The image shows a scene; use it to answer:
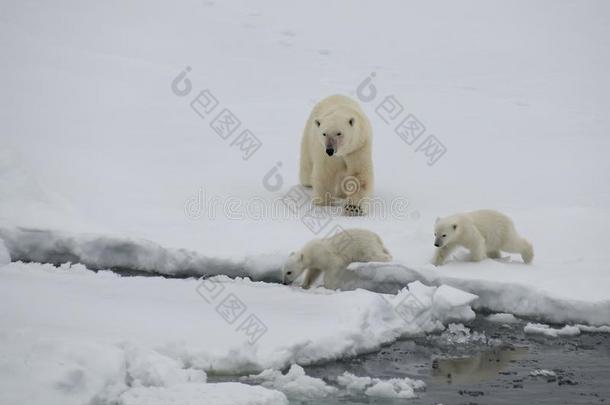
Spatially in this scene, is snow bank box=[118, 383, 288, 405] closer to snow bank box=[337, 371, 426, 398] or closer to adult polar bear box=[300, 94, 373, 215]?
snow bank box=[337, 371, 426, 398]

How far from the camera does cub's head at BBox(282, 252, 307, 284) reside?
645cm

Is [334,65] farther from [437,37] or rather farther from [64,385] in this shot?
[64,385]

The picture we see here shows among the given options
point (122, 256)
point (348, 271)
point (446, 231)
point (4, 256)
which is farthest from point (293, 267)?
point (4, 256)

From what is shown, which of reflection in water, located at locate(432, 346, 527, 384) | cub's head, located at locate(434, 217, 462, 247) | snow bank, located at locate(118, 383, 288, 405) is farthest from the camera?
cub's head, located at locate(434, 217, 462, 247)

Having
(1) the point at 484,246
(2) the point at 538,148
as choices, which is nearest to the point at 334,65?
(2) the point at 538,148

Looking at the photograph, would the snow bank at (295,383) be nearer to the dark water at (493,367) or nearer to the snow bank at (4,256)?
the dark water at (493,367)

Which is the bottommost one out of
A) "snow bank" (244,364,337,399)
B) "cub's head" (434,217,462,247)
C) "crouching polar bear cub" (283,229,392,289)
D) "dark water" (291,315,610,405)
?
"snow bank" (244,364,337,399)

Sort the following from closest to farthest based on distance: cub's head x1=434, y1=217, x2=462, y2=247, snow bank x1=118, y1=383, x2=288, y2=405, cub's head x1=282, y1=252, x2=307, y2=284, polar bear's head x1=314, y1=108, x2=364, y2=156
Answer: snow bank x1=118, y1=383, x2=288, y2=405 < cub's head x1=282, y1=252, x2=307, y2=284 < cub's head x1=434, y1=217, x2=462, y2=247 < polar bear's head x1=314, y1=108, x2=364, y2=156

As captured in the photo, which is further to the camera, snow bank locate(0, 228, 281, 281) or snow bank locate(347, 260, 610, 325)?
snow bank locate(0, 228, 281, 281)

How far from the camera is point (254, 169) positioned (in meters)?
9.38

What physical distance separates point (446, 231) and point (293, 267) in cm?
120

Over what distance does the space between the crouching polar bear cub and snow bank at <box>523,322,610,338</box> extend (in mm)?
1257

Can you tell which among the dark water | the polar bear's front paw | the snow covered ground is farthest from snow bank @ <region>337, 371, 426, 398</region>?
the polar bear's front paw

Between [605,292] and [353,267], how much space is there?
5.94 ft
